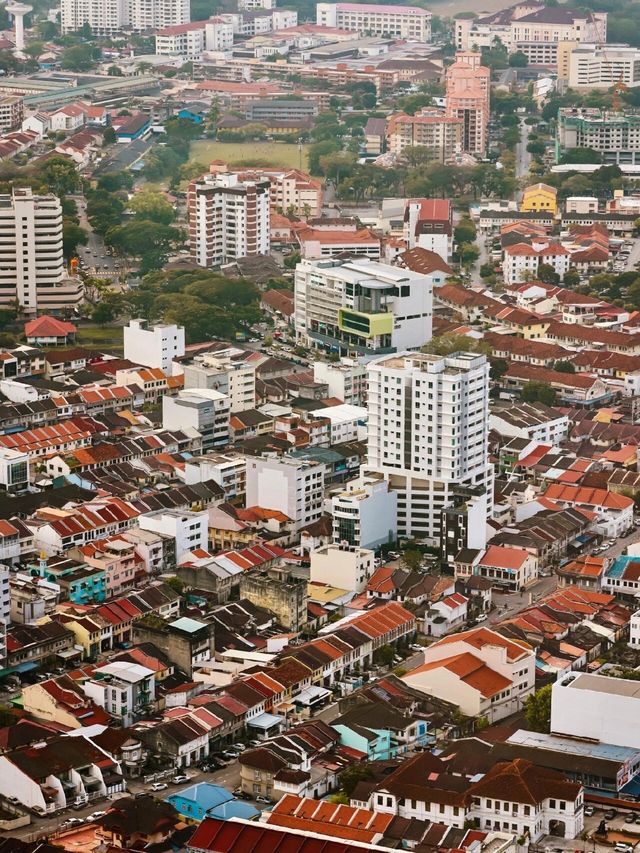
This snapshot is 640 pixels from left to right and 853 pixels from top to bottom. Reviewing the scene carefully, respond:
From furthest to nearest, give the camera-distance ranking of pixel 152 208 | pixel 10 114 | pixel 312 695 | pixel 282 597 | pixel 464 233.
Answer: pixel 10 114, pixel 152 208, pixel 464 233, pixel 282 597, pixel 312 695

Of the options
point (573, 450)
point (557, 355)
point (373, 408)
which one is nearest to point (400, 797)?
point (373, 408)

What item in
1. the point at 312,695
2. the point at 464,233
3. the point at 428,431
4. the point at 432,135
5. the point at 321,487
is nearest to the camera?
the point at 312,695

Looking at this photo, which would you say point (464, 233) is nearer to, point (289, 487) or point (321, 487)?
point (321, 487)

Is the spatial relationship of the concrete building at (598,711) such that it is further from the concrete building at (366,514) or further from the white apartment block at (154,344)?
the white apartment block at (154,344)

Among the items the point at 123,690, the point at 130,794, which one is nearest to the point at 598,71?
the point at 123,690

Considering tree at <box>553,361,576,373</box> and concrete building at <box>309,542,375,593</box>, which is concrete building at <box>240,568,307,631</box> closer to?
concrete building at <box>309,542,375,593</box>

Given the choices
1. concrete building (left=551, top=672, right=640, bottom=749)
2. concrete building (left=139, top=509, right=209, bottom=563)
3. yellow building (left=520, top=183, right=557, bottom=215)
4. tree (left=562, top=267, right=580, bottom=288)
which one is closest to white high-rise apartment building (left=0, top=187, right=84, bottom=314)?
tree (left=562, top=267, right=580, bottom=288)
